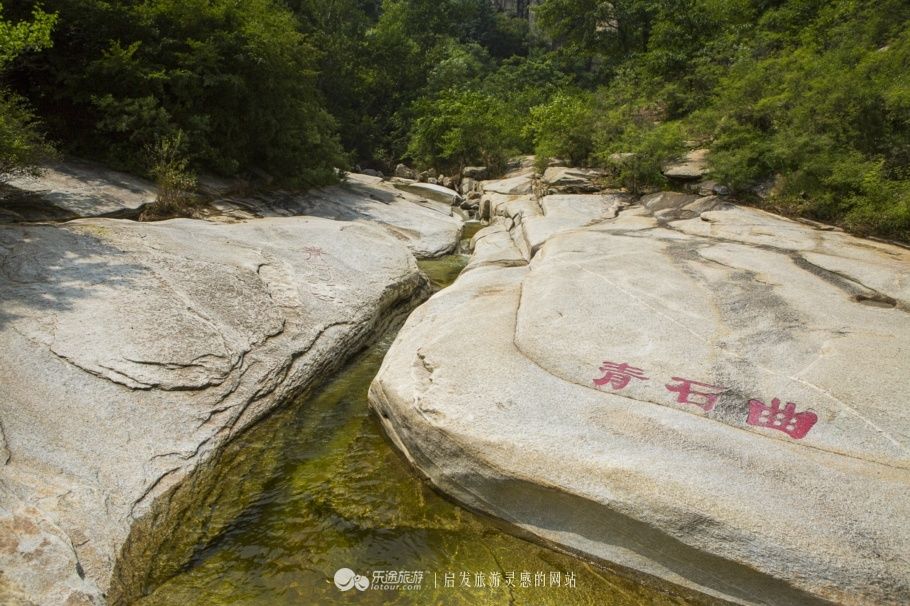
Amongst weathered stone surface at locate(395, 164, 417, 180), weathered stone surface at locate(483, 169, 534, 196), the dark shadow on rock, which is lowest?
the dark shadow on rock

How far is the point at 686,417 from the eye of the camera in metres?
4.34

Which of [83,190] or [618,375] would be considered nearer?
[618,375]

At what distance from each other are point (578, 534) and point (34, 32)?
8.60m

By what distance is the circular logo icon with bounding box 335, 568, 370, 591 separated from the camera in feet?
12.2

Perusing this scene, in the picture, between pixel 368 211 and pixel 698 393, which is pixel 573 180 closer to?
pixel 368 211

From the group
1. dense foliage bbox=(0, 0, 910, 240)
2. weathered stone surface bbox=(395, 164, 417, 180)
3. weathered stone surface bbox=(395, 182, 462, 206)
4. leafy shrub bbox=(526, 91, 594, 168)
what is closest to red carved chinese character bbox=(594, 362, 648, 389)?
dense foliage bbox=(0, 0, 910, 240)

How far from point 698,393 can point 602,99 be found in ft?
66.7

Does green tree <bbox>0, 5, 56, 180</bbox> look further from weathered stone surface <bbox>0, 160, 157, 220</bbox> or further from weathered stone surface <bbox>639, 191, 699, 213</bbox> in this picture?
weathered stone surface <bbox>639, 191, 699, 213</bbox>

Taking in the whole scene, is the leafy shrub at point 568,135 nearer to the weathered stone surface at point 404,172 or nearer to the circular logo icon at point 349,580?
the weathered stone surface at point 404,172

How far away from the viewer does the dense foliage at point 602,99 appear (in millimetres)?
10773

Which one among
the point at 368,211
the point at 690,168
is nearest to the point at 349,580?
the point at 368,211

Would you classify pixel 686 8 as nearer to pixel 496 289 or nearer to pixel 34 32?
pixel 496 289

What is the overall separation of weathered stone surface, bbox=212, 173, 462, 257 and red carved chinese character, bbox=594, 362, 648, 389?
9075 millimetres

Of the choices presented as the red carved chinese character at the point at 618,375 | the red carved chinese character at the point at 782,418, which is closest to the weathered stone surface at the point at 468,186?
the red carved chinese character at the point at 618,375
